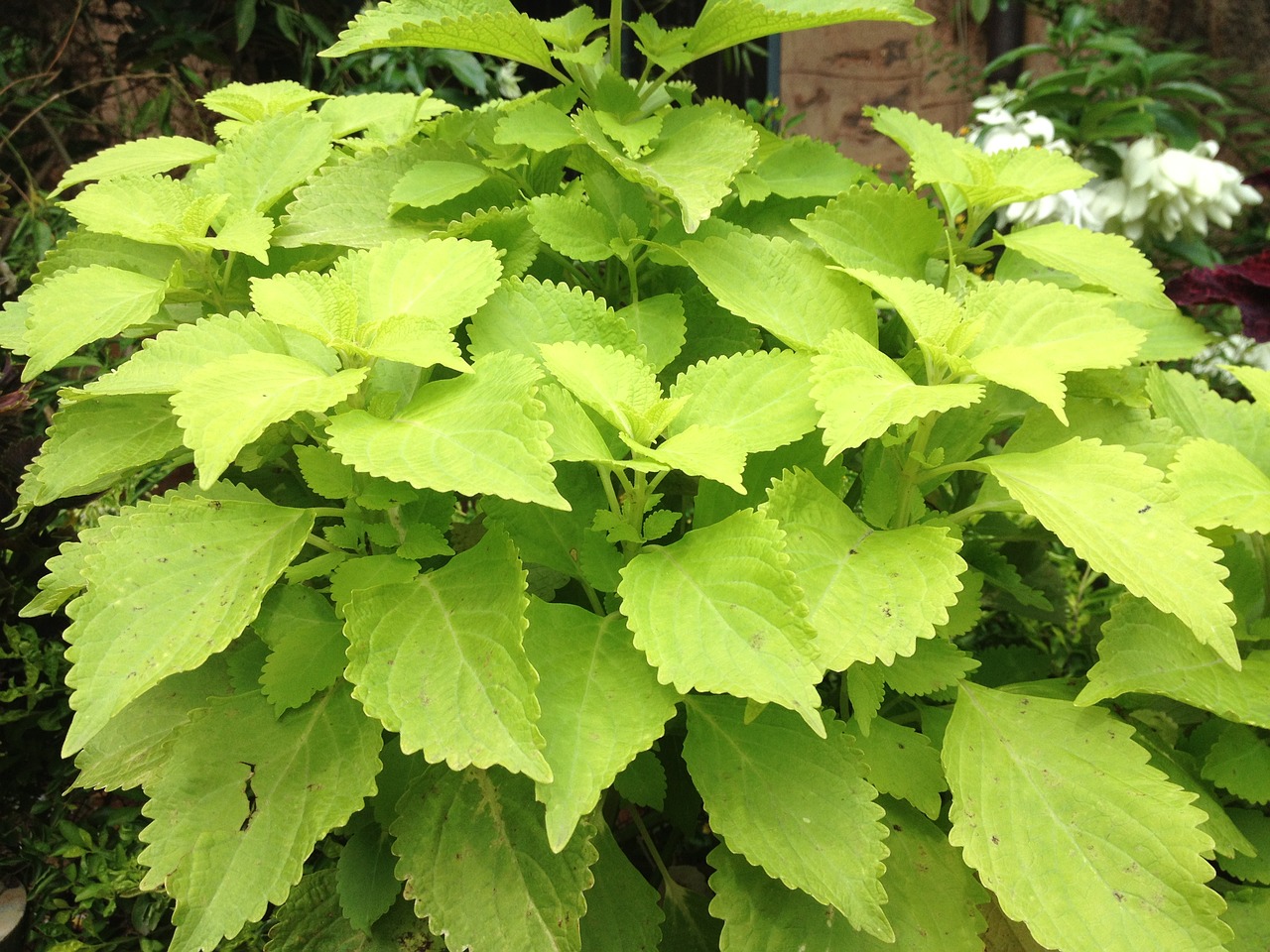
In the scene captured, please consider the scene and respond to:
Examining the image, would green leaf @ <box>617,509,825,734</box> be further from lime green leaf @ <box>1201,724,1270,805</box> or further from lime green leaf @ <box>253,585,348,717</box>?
lime green leaf @ <box>1201,724,1270,805</box>

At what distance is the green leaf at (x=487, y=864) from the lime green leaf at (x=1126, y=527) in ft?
1.27

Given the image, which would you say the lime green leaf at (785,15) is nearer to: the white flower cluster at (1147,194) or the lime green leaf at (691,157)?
the lime green leaf at (691,157)

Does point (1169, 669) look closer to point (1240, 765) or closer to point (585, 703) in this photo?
point (1240, 765)

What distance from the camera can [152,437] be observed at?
2.41 feet

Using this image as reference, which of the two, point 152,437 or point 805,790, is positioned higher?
point 152,437

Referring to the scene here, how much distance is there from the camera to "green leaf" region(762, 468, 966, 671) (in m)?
0.57

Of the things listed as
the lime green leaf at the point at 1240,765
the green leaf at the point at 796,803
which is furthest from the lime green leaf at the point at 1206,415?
the green leaf at the point at 796,803

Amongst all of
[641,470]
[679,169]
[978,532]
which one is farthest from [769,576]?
[978,532]

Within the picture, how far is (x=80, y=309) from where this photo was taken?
0.72 meters

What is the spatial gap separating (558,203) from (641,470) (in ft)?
0.97

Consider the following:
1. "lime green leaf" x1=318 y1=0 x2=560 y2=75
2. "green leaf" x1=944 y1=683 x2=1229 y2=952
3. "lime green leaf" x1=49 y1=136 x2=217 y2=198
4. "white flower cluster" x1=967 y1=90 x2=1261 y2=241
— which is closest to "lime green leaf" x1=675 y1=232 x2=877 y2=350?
"lime green leaf" x1=318 y1=0 x2=560 y2=75

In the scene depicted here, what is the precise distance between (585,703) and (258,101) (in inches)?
30.8

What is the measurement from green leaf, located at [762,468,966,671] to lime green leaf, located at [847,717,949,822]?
0.45ft

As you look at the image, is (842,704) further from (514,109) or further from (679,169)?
(514,109)
